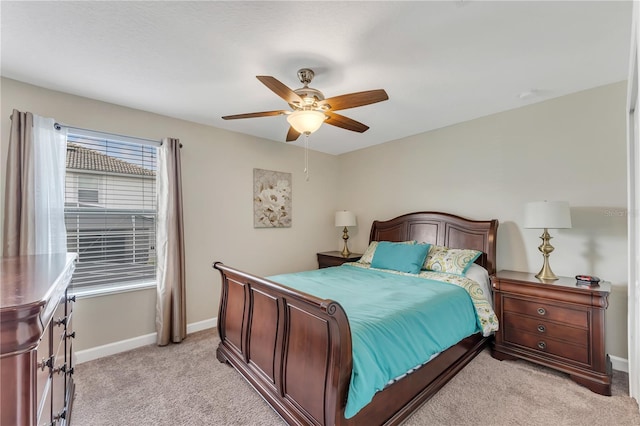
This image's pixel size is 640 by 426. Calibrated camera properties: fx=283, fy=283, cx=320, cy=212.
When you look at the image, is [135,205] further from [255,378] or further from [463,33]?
[463,33]

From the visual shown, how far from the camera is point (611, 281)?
8.29ft

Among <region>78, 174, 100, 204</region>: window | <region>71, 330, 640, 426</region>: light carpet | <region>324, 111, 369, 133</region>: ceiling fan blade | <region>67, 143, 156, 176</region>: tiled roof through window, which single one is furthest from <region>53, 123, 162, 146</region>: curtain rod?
<region>71, 330, 640, 426</region>: light carpet

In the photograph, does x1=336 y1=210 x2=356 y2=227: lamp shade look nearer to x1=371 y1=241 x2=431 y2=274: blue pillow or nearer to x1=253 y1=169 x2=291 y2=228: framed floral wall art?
x1=253 y1=169 x2=291 y2=228: framed floral wall art

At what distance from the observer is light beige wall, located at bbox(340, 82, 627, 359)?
8.26 ft

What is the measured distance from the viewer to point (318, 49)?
1989mm

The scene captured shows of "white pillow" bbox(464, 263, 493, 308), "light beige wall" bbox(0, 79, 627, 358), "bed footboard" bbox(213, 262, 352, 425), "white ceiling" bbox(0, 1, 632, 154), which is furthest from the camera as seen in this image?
"white pillow" bbox(464, 263, 493, 308)

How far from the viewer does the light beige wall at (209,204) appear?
8.95 feet

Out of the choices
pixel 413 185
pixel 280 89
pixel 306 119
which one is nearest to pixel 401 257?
pixel 413 185

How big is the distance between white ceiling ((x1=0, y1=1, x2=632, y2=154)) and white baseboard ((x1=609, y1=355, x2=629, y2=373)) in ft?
7.98

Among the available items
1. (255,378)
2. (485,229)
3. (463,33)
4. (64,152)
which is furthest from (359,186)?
(64,152)

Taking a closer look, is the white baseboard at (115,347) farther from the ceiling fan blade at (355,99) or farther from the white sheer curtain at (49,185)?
the ceiling fan blade at (355,99)

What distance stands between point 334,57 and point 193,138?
217 centimetres

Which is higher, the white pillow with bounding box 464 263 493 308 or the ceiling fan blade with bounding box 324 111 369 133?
the ceiling fan blade with bounding box 324 111 369 133

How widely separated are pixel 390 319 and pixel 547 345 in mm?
1695
